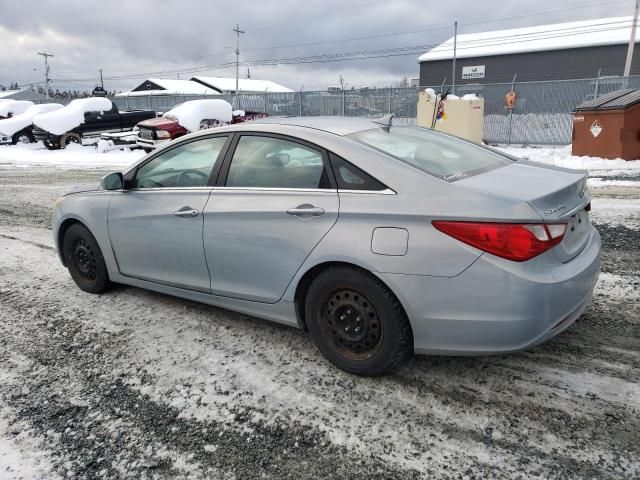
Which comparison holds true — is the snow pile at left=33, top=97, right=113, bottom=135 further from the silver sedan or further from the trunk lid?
the trunk lid

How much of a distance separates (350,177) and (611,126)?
1071cm

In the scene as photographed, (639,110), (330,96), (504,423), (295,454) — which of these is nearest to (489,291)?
(504,423)

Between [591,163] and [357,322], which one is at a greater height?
[591,163]

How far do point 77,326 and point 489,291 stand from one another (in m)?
3.09

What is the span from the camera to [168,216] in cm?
371

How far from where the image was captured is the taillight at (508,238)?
8.08 ft

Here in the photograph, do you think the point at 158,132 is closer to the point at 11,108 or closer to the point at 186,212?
the point at 186,212

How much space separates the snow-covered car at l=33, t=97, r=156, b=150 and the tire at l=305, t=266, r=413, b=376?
19275 millimetres

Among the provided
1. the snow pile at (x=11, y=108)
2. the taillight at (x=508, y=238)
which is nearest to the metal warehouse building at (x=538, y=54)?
the snow pile at (x=11, y=108)

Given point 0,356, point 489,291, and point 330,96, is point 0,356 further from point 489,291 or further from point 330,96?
point 330,96

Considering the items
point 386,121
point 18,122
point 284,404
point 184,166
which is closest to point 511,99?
point 386,121

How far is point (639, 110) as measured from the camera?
35.8 ft

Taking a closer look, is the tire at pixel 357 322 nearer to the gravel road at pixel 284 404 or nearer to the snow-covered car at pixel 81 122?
the gravel road at pixel 284 404

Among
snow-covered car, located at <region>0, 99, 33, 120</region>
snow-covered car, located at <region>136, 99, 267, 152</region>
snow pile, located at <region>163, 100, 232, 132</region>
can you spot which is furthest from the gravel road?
snow-covered car, located at <region>0, 99, 33, 120</region>
